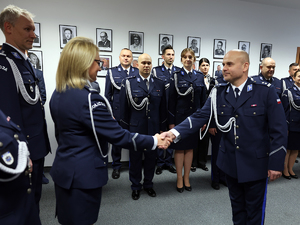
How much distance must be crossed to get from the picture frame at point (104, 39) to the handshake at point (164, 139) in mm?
2575

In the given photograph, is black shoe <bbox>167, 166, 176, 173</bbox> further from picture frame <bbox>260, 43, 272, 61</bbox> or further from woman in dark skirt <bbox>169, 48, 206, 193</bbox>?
picture frame <bbox>260, 43, 272, 61</bbox>

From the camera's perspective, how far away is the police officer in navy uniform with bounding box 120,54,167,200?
2.84 metres

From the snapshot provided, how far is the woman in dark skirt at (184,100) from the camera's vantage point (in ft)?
10.1

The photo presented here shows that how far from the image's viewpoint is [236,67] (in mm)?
1771

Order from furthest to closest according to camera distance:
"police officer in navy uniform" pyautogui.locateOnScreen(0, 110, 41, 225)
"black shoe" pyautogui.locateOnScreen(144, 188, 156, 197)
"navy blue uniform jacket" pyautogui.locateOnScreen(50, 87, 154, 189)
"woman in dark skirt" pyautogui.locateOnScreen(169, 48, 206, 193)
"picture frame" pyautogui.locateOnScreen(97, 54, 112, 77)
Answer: "picture frame" pyautogui.locateOnScreen(97, 54, 112, 77) < "woman in dark skirt" pyautogui.locateOnScreen(169, 48, 206, 193) < "black shoe" pyautogui.locateOnScreen(144, 188, 156, 197) < "navy blue uniform jacket" pyautogui.locateOnScreen(50, 87, 154, 189) < "police officer in navy uniform" pyautogui.locateOnScreen(0, 110, 41, 225)

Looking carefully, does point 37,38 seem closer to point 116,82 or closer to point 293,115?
point 116,82

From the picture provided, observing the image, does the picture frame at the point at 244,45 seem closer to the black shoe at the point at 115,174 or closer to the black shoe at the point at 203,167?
the black shoe at the point at 203,167

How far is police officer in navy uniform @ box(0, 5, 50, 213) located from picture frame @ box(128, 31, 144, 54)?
251cm

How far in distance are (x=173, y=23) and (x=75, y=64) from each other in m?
3.46

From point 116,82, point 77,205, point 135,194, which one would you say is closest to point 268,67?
point 116,82

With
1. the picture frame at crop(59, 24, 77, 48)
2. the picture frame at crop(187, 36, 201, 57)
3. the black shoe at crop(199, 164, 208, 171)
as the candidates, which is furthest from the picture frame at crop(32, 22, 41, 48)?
the black shoe at crop(199, 164, 208, 171)

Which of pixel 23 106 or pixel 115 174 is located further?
pixel 115 174

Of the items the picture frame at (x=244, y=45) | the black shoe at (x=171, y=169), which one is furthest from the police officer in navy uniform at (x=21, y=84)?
the picture frame at (x=244, y=45)

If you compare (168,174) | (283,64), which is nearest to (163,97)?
(168,174)
